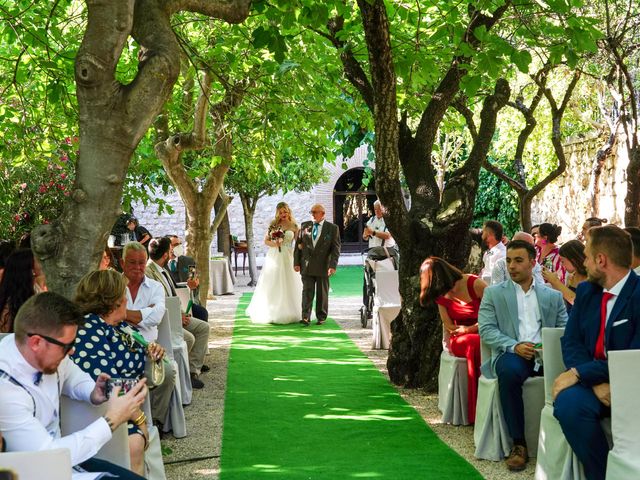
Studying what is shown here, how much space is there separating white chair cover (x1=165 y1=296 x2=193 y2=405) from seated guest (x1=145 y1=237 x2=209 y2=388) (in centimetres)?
46

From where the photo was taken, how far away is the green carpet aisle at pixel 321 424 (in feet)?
21.0

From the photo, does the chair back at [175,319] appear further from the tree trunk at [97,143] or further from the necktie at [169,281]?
the tree trunk at [97,143]

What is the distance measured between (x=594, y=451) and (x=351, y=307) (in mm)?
13114

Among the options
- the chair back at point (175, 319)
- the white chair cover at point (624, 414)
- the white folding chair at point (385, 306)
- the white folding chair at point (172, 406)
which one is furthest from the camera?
the white folding chair at point (385, 306)

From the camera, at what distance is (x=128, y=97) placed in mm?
5551

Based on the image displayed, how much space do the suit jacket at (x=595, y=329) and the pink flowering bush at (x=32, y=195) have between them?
9.50m

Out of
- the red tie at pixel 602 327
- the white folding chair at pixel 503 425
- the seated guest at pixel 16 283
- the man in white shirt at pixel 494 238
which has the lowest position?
the white folding chair at pixel 503 425

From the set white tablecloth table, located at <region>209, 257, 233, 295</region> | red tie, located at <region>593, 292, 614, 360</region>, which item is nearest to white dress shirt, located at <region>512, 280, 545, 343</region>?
red tie, located at <region>593, 292, 614, 360</region>

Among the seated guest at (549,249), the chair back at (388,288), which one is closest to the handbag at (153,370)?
the seated guest at (549,249)

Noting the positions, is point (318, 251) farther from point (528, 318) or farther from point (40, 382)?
point (40, 382)

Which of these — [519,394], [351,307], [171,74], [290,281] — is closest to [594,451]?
[519,394]

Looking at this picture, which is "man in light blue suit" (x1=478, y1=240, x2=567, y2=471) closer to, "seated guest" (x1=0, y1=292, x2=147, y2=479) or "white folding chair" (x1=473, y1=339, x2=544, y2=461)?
"white folding chair" (x1=473, y1=339, x2=544, y2=461)

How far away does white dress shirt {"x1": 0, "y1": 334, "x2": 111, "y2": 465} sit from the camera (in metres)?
→ 3.64

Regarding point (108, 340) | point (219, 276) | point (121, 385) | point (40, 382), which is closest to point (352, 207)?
point (219, 276)
